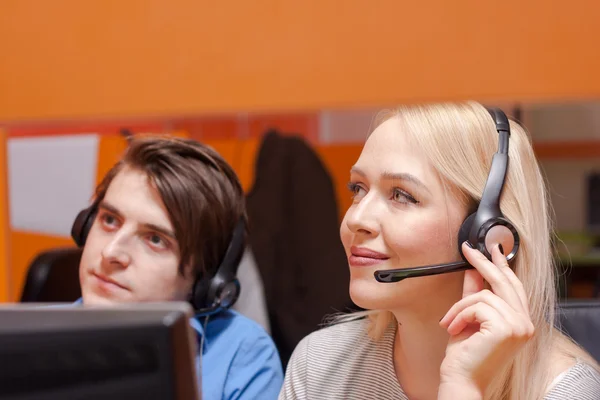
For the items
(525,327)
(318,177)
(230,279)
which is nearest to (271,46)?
(318,177)

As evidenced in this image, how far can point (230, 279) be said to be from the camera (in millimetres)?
1346

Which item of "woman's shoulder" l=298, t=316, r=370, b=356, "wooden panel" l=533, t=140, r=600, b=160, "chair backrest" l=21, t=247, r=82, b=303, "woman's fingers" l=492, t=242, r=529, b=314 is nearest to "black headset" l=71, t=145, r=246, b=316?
"woman's shoulder" l=298, t=316, r=370, b=356

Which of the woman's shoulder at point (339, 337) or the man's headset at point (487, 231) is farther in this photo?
the woman's shoulder at point (339, 337)

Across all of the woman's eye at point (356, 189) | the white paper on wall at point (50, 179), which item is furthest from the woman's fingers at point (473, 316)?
the white paper on wall at point (50, 179)

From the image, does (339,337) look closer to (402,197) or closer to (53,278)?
(402,197)

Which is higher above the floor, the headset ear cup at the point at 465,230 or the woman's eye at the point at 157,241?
the headset ear cup at the point at 465,230

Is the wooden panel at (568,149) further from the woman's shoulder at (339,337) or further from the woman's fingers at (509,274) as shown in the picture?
the woman's fingers at (509,274)

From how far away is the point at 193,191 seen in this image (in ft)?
4.50

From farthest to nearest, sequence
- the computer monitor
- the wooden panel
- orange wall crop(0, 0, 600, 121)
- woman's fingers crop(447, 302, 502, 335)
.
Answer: the wooden panel, orange wall crop(0, 0, 600, 121), woman's fingers crop(447, 302, 502, 335), the computer monitor

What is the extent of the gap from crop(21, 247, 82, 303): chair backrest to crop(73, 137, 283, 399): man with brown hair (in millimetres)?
344

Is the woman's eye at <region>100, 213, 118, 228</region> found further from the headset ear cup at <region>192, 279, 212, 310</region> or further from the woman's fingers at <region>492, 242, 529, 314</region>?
the woman's fingers at <region>492, 242, 529, 314</region>

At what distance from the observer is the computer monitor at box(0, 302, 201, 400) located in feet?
1.67

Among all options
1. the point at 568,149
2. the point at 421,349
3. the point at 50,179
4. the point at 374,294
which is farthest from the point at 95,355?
the point at 568,149

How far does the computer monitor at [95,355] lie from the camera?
0.51 meters
